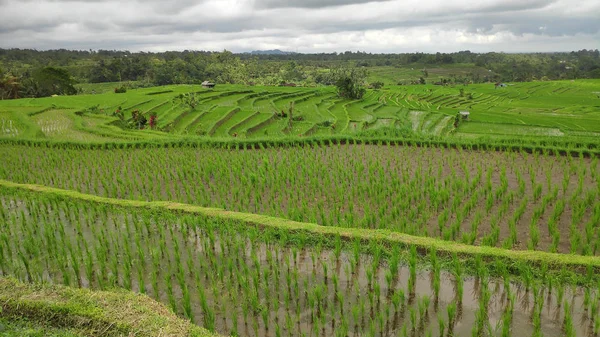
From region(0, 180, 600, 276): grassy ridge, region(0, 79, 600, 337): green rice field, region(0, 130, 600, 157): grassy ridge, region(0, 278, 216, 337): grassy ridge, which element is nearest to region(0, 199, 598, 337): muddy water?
region(0, 79, 600, 337): green rice field

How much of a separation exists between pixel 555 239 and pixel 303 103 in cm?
2474

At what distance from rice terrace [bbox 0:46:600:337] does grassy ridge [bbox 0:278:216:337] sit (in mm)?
18

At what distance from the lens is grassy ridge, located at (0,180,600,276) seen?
5004 millimetres

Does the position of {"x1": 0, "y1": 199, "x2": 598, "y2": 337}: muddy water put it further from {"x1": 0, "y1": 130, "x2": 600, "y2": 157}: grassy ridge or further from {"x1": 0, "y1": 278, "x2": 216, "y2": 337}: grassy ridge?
{"x1": 0, "y1": 130, "x2": 600, "y2": 157}: grassy ridge

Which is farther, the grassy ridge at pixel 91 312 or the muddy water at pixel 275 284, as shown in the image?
the muddy water at pixel 275 284

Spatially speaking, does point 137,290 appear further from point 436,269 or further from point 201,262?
point 436,269

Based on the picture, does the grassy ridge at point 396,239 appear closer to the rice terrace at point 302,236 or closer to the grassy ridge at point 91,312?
the rice terrace at point 302,236

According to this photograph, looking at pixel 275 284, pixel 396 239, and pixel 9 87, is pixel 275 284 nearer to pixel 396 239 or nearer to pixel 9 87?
pixel 396 239

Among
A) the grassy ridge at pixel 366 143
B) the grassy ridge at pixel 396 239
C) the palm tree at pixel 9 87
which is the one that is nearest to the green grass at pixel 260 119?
the grassy ridge at pixel 366 143

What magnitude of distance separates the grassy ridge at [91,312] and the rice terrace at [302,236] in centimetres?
2

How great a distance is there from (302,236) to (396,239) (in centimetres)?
135

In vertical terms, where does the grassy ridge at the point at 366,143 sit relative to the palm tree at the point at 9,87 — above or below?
below

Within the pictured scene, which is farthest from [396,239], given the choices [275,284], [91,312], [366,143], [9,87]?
[9,87]

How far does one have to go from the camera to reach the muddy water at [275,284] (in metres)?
4.20
